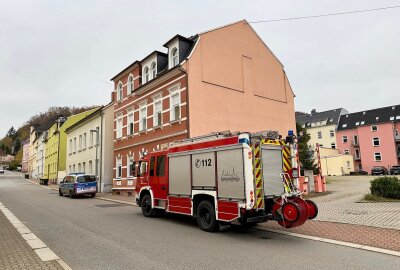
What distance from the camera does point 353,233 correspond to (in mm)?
9039

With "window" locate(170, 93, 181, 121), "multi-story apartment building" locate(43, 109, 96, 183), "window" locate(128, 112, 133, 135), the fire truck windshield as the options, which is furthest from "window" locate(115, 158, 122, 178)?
"multi-story apartment building" locate(43, 109, 96, 183)

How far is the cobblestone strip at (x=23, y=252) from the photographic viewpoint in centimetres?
624

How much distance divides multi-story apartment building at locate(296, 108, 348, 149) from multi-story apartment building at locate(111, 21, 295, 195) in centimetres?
4803

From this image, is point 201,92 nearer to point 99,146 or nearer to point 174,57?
point 174,57

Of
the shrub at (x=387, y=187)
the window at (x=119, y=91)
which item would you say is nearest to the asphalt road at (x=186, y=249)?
the shrub at (x=387, y=187)

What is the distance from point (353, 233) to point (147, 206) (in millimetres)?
7819

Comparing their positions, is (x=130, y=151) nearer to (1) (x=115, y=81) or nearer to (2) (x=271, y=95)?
(1) (x=115, y=81)

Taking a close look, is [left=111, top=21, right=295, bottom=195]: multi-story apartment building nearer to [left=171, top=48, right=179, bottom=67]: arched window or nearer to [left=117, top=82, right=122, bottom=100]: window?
[left=171, top=48, right=179, bottom=67]: arched window

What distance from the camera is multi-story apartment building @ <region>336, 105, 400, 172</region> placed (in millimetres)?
57688

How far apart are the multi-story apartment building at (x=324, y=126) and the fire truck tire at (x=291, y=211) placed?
2522 inches

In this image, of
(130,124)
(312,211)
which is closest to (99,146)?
(130,124)

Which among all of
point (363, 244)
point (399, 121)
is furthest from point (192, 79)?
point (399, 121)

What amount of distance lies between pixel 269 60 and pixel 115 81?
13819mm

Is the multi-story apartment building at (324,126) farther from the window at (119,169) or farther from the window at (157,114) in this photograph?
the window at (157,114)
